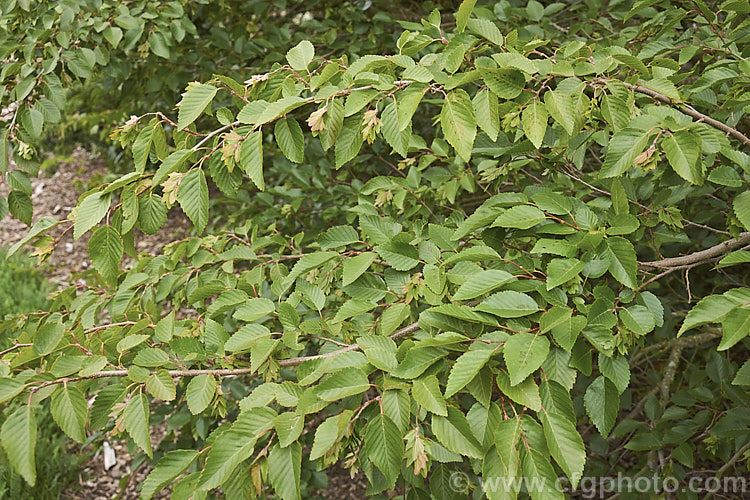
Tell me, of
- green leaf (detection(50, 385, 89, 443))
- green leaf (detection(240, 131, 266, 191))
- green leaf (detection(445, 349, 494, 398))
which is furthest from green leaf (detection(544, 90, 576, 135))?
green leaf (detection(50, 385, 89, 443))

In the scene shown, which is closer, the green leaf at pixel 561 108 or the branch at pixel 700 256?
the green leaf at pixel 561 108

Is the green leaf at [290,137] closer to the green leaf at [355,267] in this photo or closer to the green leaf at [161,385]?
the green leaf at [355,267]

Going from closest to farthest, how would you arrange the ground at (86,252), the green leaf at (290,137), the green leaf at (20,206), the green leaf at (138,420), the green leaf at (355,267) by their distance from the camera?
the green leaf at (138,420) → the green leaf at (290,137) → the green leaf at (355,267) → the green leaf at (20,206) → the ground at (86,252)

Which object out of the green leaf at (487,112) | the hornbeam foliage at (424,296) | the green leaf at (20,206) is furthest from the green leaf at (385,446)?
the green leaf at (20,206)

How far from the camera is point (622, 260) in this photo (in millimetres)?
1067

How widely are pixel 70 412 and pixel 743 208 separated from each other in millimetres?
1361

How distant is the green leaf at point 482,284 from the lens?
1.02 metres

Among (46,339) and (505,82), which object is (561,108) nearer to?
(505,82)

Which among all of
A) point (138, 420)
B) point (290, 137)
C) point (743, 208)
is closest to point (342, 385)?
point (138, 420)

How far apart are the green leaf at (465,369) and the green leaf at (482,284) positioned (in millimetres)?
121

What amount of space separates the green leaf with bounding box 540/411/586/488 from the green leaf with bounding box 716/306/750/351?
271 millimetres

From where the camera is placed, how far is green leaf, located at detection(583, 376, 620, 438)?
1046 mm

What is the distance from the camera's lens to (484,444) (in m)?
0.97

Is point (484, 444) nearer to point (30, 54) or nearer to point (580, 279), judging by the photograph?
point (580, 279)
